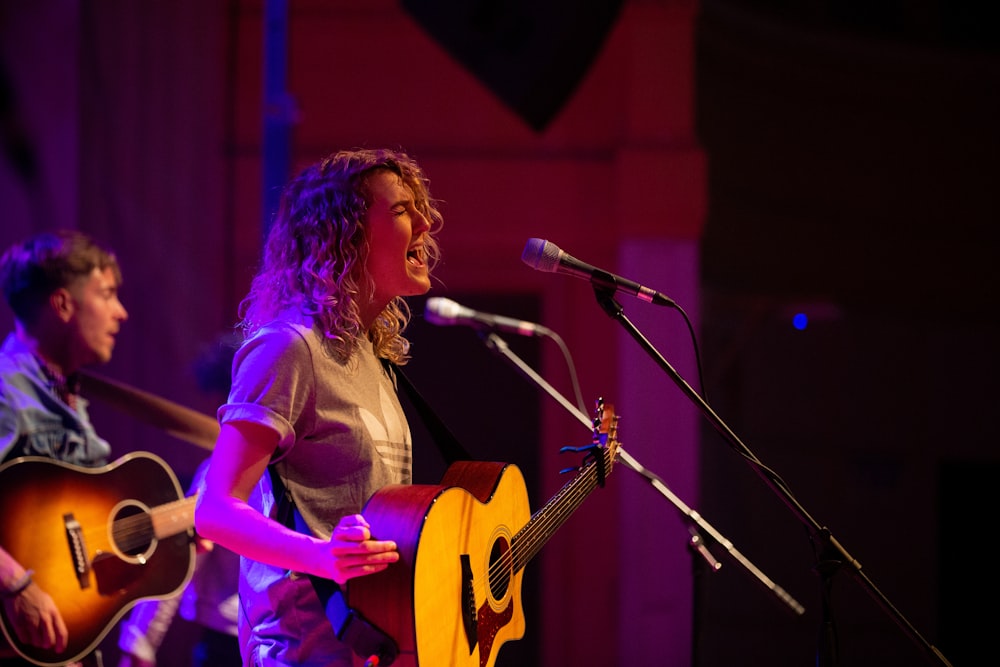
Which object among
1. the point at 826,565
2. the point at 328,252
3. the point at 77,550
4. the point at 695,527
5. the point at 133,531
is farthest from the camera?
the point at 133,531

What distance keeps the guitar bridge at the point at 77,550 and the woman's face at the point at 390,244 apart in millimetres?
1629

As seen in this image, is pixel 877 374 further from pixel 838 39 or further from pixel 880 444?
pixel 838 39

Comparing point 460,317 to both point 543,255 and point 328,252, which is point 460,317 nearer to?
point 543,255

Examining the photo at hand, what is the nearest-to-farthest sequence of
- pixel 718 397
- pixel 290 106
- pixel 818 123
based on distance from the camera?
pixel 290 106 < pixel 718 397 < pixel 818 123

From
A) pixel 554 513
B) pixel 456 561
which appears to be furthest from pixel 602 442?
pixel 456 561

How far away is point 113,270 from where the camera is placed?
3695mm

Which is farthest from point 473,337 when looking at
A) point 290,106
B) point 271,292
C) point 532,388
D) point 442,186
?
point 271,292

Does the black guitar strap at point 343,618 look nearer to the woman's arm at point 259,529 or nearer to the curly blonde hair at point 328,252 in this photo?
the woman's arm at point 259,529

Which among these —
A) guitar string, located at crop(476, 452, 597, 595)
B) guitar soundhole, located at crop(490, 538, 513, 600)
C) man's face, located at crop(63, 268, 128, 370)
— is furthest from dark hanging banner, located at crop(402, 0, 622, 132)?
guitar soundhole, located at crop(490, 538, 513, 600)

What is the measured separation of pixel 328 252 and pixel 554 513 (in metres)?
0.88

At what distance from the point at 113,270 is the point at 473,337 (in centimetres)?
307

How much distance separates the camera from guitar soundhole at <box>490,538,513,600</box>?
231cm

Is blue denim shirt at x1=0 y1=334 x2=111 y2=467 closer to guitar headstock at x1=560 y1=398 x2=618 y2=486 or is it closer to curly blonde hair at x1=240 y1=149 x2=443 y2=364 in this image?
curly blonde hair at x1=240 y1=149 x2=443 y2=364

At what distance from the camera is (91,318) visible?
11.7 ft
